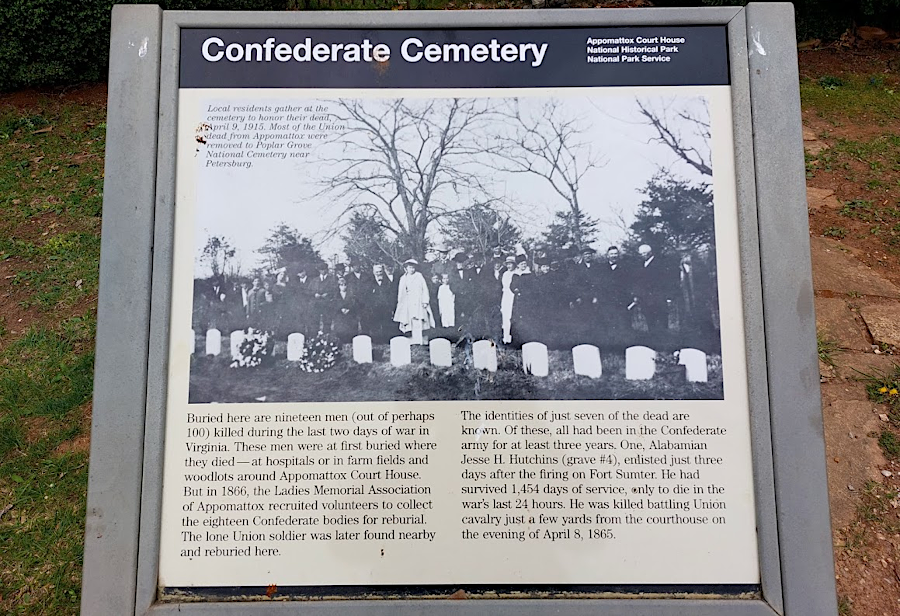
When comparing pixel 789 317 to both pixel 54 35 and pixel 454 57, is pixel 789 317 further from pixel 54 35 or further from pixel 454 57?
pixel 54 35

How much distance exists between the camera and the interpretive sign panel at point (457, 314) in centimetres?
177

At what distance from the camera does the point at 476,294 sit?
185 centimetres

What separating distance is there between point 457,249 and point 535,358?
43 centimetres

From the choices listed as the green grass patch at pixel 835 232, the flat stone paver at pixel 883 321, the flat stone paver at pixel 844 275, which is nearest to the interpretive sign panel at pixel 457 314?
the flat stone paver at pixel 883 321

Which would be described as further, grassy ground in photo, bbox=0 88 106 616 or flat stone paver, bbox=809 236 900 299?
flat stone paver, bbox=809 236 900 299

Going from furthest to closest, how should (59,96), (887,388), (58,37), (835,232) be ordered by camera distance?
(59,96) → (58,37) → (835,232) → (887,388)

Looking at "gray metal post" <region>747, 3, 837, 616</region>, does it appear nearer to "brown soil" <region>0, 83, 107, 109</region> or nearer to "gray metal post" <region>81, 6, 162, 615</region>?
"gray metal post" <region>81, 6, 162, 615</region>

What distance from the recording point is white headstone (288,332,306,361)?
72.0 inches

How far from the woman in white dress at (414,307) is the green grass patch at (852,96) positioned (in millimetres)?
4951

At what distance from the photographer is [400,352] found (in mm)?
1833

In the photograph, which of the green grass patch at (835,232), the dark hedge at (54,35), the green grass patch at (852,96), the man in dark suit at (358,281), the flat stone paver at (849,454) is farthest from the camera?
the green grass patch at (852,96)

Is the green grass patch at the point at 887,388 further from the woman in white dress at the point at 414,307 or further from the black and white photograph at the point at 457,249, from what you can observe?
the woman in white dress at the point at 414,307

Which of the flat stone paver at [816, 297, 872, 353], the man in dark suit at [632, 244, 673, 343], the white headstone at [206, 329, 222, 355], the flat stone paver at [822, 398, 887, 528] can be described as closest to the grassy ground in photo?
the white headstone at [206, 329, 222, 355]

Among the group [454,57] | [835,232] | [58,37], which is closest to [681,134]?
[454,57]
